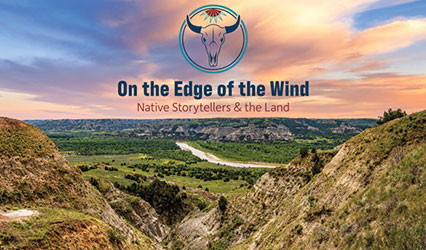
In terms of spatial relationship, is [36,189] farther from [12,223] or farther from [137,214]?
[137,214]

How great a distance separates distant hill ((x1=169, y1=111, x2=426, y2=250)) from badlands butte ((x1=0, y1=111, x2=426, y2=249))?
0.08 meters

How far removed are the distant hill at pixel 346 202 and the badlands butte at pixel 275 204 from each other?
0.08 metres

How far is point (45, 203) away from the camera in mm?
32750

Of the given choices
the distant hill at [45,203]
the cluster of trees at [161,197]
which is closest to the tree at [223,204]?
the distant hill at [45,203]

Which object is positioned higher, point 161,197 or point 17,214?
point 17,214

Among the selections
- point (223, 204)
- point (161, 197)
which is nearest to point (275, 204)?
point (223, 204)

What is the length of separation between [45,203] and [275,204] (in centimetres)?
3724

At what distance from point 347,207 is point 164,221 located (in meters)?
62.2

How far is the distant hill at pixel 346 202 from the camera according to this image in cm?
1597

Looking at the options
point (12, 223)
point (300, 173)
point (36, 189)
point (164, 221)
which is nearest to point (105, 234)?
point (12, 223)

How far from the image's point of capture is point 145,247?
4112cm

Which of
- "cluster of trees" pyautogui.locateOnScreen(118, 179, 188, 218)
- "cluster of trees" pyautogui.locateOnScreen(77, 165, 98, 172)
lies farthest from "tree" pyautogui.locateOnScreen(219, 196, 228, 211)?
"cluster of trees" pyautogui.locateOnScreen(77, 165, 98, 172)

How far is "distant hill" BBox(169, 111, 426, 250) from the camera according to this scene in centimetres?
1597

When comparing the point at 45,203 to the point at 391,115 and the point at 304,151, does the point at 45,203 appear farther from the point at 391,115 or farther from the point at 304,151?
the point at 391,115
